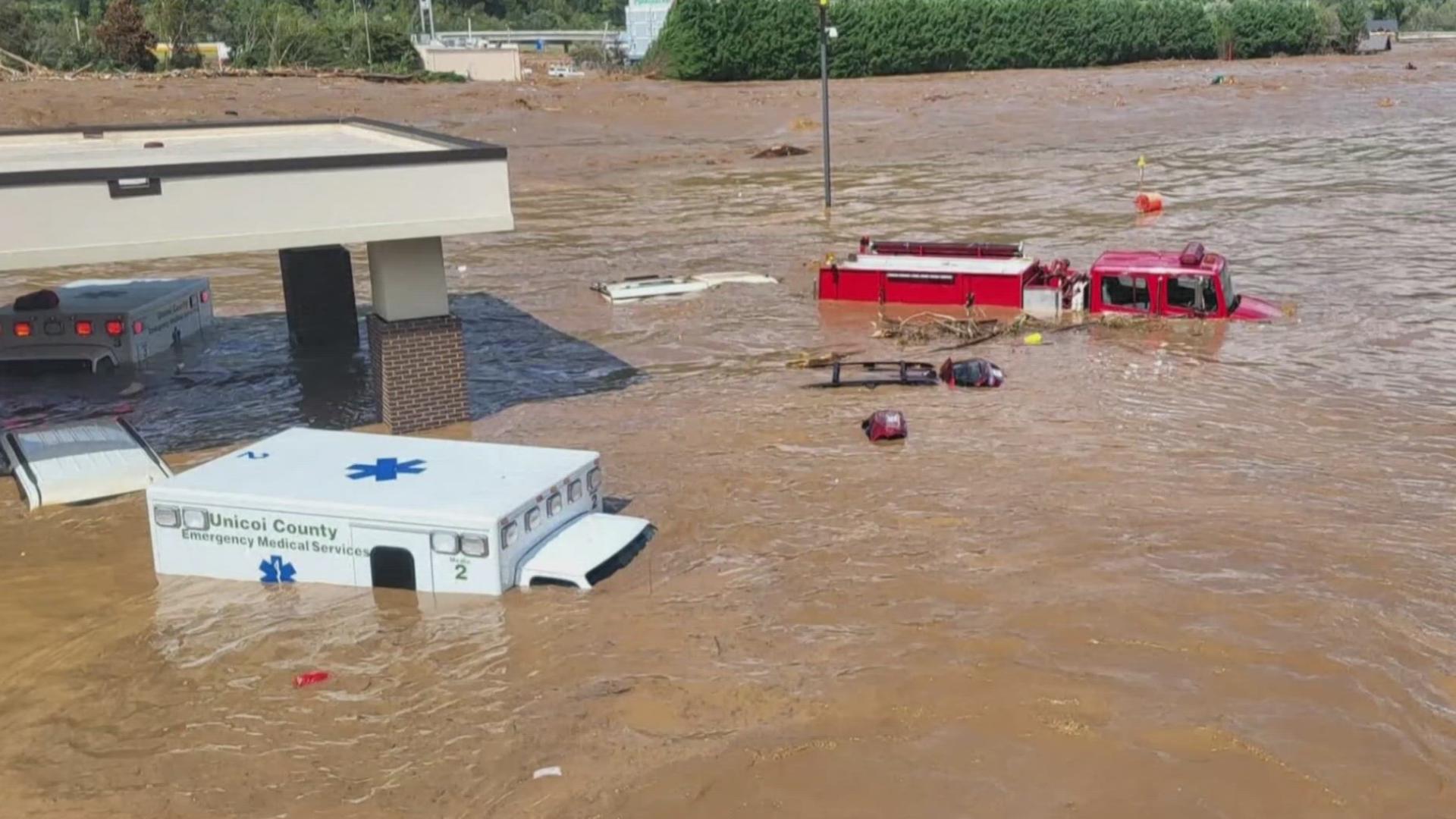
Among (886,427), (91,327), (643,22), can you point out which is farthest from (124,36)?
(886,427)

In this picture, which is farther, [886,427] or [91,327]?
[91,327]

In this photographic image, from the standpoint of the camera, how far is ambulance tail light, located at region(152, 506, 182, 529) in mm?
15266

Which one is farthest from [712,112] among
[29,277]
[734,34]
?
[29,277]

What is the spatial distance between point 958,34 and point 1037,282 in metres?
59.7

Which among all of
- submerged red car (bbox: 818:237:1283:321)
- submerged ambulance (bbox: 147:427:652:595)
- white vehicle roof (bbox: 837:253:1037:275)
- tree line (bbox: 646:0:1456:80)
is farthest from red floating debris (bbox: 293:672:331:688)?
tree line (bbox: 646:0:1456:80)

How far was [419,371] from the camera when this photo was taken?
20.7 meters

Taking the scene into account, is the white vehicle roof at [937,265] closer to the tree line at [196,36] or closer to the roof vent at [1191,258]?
the roof vent at [1191,258]

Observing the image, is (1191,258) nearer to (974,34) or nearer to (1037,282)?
(1037,282)

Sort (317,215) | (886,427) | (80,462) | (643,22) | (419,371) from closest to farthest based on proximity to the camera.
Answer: (80,462) → (317,215) → (886,427) → (419,371) → (643,22)

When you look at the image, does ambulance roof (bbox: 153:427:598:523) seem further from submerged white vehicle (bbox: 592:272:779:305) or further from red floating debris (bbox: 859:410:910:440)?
submerged white vehicle (bbox: 592:272:779:305)

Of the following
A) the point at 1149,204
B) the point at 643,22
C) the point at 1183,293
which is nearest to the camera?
the point at 1183,293

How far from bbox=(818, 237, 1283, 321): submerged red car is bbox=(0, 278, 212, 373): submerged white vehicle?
1294cm

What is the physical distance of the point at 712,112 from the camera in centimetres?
6831

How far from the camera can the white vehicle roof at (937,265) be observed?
93.1 feet
